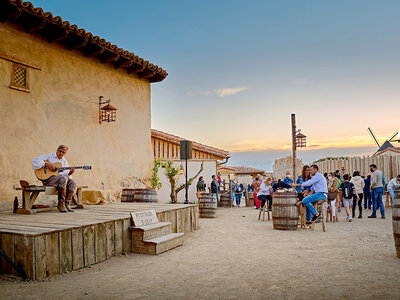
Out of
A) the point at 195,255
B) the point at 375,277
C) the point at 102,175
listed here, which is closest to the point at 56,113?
the point at 102,175

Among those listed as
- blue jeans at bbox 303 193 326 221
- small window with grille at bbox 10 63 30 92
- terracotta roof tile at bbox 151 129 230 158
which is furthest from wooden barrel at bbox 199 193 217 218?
small window with grille at bbox 10 63 30 92

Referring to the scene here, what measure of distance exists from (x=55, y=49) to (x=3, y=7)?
1696 millimetres

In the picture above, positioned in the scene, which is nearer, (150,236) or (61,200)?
(150,236)

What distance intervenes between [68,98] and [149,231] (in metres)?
5.21

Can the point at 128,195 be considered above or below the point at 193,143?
below

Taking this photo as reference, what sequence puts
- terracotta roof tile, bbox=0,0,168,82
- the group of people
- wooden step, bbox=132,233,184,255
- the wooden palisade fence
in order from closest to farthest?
wooden step, bbox=132,233,184,255
terracotta roof tile, bbox=0,0,168,82
the group of people
the wooden palisade fence

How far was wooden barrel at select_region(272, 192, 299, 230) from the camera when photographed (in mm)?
7805

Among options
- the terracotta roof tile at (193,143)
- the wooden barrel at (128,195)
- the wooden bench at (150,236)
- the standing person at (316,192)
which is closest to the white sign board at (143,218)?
the wooden bench at (150,236)

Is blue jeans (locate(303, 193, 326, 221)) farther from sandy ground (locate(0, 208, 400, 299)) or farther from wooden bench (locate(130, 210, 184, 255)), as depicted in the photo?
wooden bench (locate(130, 210, 184, 255))

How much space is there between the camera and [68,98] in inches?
352

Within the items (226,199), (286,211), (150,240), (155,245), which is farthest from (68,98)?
(226,199)

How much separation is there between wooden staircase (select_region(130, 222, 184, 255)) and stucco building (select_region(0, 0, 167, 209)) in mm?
3742

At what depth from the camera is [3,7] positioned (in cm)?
704

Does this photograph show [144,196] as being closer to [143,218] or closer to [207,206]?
[207,206]
